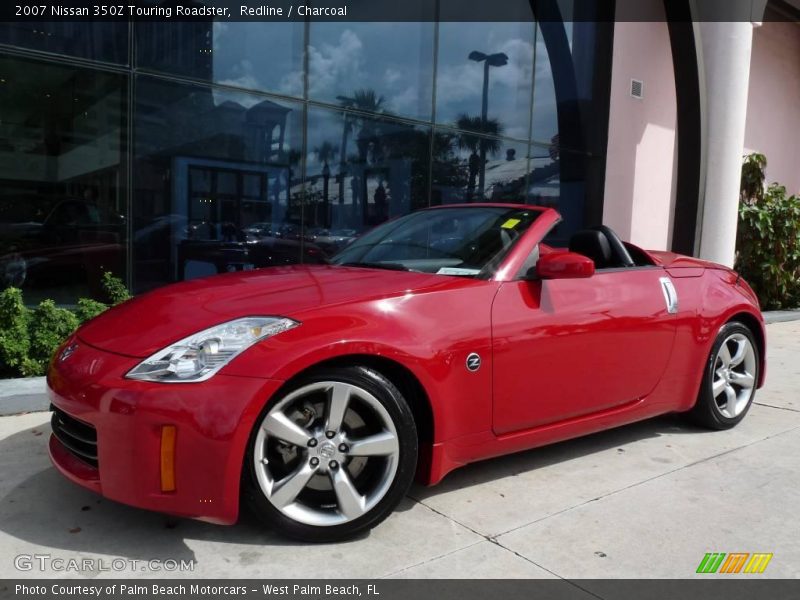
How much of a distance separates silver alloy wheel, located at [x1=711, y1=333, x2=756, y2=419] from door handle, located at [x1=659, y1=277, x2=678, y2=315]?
1.84 ft

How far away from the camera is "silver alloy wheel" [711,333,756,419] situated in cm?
415

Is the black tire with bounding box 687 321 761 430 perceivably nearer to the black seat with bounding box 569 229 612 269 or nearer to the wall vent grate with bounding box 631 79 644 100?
the black seat with bounding box 569 229 612 269

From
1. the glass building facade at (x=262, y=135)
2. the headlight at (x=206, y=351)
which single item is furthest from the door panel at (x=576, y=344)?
the glass building facade at (x=262, y=135)

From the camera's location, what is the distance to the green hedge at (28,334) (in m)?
4.95

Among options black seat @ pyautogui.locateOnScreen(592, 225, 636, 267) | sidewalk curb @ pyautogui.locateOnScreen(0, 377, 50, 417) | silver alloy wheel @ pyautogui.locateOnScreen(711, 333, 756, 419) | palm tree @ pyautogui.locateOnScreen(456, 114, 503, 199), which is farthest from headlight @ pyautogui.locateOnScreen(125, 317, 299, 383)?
palm tree @ pyautogui.locateOnScreen(456, 114, 503, 199)

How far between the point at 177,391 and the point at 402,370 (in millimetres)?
867

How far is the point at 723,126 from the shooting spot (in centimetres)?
974

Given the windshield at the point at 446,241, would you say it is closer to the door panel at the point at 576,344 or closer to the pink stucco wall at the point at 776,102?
the door panel at the point at 576,344

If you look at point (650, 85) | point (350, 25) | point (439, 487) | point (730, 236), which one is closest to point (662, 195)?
point (650, 85)

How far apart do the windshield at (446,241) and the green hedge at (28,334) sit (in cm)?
274

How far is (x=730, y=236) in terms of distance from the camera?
991 centimetres

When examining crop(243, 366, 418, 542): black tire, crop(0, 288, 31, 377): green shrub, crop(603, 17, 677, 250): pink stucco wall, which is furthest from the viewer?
crop(603, 17, 677, 250): pink stucco wall

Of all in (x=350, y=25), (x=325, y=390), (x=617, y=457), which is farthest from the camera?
(x=350, y=25)
